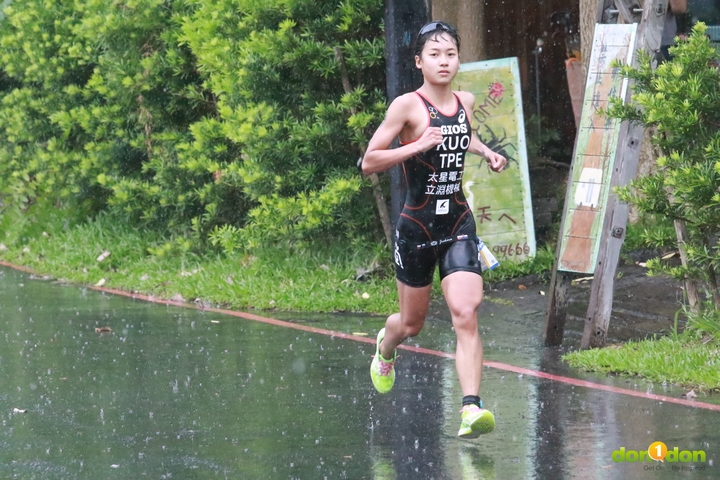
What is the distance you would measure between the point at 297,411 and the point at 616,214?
2664 millimetres

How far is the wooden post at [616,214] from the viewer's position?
24.6 feet

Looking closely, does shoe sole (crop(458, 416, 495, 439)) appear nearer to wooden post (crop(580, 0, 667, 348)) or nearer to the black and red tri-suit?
the black and red tri-suit

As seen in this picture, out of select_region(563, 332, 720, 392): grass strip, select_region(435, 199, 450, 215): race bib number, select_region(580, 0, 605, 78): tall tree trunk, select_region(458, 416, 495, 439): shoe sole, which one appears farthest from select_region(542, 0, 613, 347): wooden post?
select_region(580, 0, 605, 78): tall tree trunk

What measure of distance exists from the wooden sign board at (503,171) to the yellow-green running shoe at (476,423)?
501 centimetres

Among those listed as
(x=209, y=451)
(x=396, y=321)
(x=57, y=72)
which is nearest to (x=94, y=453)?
(x=209, y=451)

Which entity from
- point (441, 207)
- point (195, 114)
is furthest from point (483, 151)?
point (195, 114)

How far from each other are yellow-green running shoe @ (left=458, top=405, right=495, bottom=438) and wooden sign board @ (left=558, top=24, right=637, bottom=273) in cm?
261

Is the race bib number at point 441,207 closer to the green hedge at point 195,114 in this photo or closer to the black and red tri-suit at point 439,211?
the black and red tri-suit at point 439,211

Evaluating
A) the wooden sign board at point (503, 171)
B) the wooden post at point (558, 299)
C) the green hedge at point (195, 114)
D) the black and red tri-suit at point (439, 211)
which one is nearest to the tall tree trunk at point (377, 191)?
the green hedge at point (195, 114)

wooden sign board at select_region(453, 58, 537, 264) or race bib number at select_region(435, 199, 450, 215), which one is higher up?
race bib number at select_region(435, 199, 450, 215)

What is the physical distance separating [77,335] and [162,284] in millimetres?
2174

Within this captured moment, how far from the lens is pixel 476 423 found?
532 centimetres

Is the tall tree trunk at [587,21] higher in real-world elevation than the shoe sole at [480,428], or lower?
higher

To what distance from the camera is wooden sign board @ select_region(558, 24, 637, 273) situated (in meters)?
7.71
